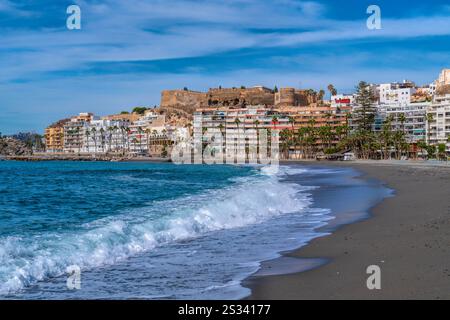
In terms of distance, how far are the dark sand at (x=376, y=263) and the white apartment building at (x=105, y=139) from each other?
176943mm

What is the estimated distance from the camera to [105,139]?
635 ft

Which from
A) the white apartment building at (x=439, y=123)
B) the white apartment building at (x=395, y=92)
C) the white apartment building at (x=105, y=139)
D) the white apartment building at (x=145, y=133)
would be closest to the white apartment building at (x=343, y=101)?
the white apartment building at (x=395, y=92)

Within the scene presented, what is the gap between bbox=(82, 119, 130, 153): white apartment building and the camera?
189 m

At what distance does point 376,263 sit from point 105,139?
189 metres

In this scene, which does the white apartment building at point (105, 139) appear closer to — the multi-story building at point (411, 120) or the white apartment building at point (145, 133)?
Answer: the white apartment building at point (145, 133)

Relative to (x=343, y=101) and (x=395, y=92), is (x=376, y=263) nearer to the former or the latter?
(x=343, y=101)

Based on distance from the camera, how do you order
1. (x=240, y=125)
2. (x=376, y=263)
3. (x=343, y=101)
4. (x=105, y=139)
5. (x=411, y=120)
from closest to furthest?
(x=376, y=263) < (x=411, y=120) < (x=240, y=125) < (x=343, y=101) < (x=105, y=139)

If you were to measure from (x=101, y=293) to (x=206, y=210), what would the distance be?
32.1 feet

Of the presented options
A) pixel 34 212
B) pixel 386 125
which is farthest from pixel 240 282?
pixel 386 125

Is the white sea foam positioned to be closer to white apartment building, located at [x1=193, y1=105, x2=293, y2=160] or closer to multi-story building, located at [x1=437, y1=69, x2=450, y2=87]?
white apartment building, located at [x1=193, y1=105, x2=293, y2=160]

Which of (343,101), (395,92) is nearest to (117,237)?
(343,101)

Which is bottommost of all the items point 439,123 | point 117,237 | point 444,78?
point 117,237

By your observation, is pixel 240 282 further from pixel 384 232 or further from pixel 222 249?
pixel 384 232

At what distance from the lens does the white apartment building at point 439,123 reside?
10875 centimetres
